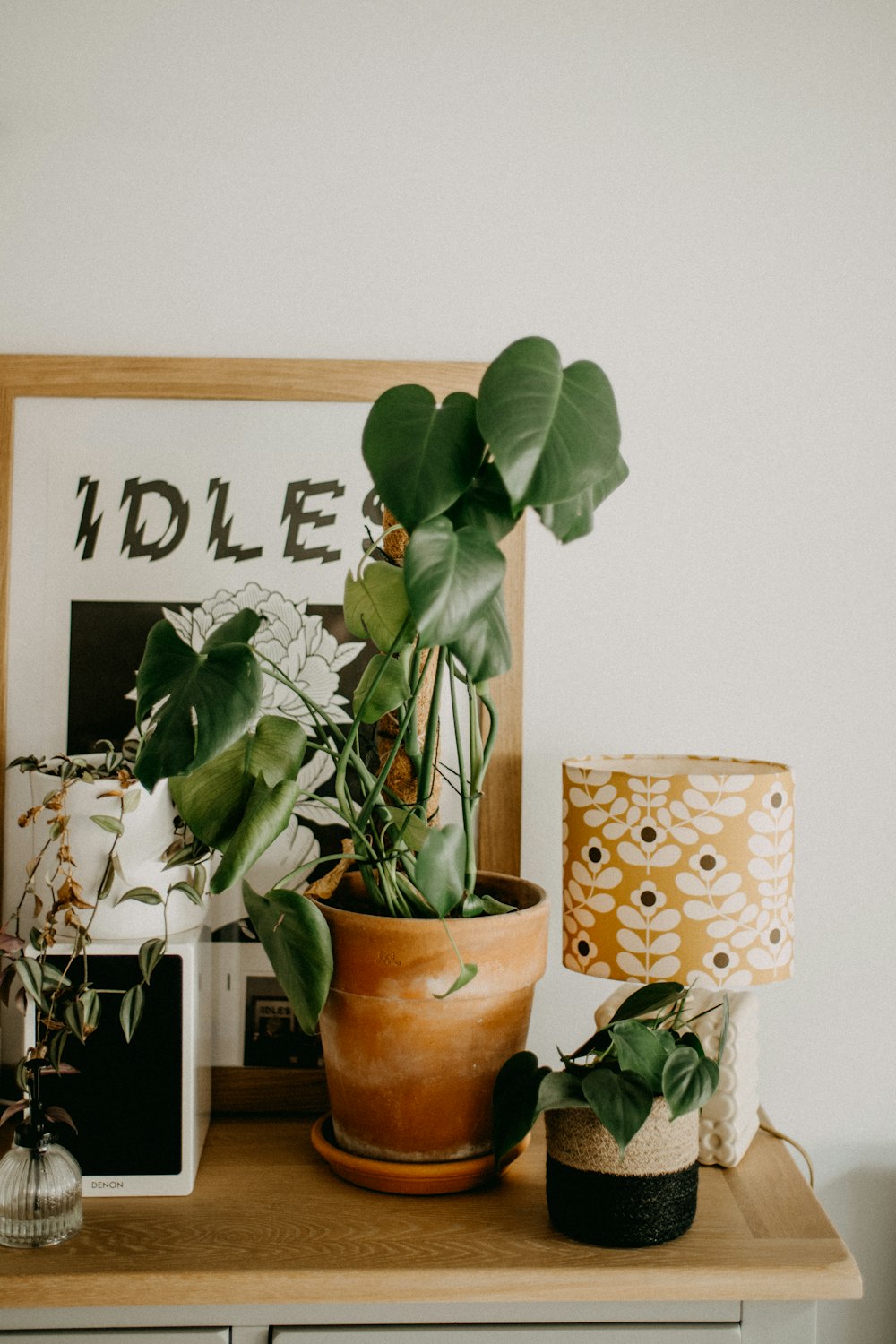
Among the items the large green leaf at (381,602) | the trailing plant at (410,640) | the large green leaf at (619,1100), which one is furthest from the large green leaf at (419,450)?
the large green leaf at (619,1100)

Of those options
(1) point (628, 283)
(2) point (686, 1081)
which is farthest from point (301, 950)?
(1) point (628, 283)

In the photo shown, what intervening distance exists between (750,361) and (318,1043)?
1.03 meters

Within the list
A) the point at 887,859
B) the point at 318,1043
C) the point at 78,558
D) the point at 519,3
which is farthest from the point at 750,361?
the point at 318,1043

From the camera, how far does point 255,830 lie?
33.9 inches

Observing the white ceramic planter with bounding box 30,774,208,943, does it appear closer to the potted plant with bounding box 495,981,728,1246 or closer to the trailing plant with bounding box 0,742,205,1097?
the trailing plant with bounding box 0,742,205,1097

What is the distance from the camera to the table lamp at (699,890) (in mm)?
1050

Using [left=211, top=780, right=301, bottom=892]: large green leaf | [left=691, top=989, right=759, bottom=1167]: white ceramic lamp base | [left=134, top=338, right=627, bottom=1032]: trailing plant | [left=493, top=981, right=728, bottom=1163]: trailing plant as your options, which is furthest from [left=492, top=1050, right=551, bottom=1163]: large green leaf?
[left=211, top=780, right=301, bottom=892]: large green leaf

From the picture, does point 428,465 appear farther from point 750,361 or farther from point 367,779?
point 750,361

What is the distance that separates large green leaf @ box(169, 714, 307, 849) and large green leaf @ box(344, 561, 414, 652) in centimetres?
12

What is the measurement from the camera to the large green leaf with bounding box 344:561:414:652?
→ 982mm

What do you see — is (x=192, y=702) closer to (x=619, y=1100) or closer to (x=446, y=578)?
(x=446, y=578)

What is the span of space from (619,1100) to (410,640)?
45 centimetres

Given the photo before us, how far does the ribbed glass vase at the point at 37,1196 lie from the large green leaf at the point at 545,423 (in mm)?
730

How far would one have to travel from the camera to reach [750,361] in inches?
53.5
